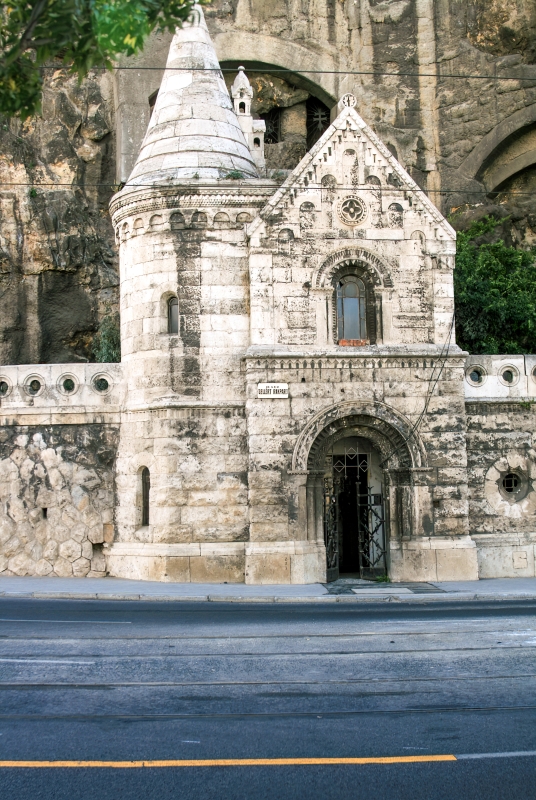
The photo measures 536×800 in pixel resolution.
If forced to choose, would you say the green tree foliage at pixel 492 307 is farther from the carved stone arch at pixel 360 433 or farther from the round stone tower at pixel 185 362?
the round stone tower at pixel 185 362

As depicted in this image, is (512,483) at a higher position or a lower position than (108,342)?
lower

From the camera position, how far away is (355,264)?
21250 millimetres

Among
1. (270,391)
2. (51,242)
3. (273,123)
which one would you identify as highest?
(273,123)

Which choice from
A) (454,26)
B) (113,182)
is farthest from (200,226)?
(454,26)

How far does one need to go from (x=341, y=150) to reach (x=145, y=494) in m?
9.16

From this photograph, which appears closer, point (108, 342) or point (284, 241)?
point (284, 241)

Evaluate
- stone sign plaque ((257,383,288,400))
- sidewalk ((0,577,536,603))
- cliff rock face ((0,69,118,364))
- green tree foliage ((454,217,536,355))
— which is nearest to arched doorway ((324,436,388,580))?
sidewalk ((0,577,536,603))

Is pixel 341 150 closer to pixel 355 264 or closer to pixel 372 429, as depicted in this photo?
pixel 355 264

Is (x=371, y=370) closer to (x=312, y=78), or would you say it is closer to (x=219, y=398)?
(x=219, y=398)

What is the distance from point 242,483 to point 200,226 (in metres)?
5.98

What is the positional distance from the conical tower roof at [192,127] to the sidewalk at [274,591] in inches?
358

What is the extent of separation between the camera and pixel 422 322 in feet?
69.7

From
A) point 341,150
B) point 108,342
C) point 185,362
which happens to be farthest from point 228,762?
point 108,342

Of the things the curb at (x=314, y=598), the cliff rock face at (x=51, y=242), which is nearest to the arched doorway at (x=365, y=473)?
the curb at (x=314, y=598)
